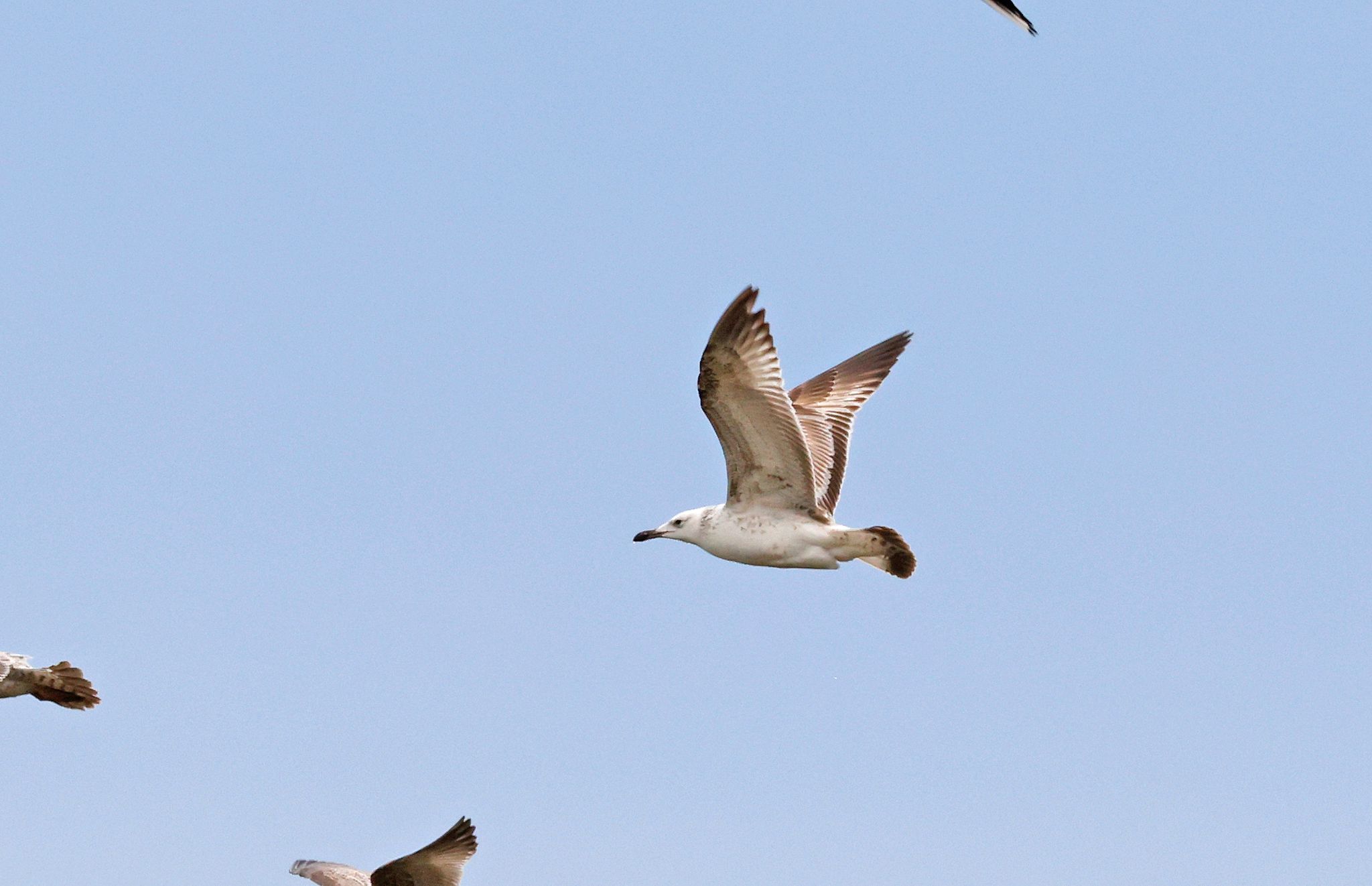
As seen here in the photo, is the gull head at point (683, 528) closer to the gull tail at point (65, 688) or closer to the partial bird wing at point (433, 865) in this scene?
the partial bird wing at point (433, 865)

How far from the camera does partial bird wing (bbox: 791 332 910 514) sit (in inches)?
522

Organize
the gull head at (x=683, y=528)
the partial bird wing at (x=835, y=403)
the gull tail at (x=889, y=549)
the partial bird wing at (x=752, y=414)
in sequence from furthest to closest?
the partial bird wing at (x=835, y=403)
the gull head at (x=683, y=528)
the gull tail at (x=889, y=549)
the partial bird wing at (x=752, y=414)

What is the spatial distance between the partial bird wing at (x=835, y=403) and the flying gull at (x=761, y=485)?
0.15 m

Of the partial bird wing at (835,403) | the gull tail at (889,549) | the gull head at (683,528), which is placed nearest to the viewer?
the gull tail at (889,549)

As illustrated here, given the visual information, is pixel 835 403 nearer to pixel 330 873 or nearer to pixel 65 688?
pixel 330 873

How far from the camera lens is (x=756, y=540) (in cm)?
1211

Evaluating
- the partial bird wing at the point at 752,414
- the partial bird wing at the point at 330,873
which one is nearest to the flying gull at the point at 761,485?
the partial bird wing at the point at 752,414

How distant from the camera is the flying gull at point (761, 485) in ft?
37.4

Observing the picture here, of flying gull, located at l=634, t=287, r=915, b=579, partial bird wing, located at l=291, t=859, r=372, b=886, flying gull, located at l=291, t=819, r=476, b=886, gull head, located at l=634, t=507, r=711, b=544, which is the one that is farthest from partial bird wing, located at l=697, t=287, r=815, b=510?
partial bird wing, located at l=291, t=859, r=372, b=886

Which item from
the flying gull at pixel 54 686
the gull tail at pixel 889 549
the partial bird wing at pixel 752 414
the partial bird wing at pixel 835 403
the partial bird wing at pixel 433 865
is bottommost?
the partial bird wing at pixel 433 865

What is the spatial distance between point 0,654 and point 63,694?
889 mm

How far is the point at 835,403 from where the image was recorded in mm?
14773

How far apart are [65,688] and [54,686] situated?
0.30 ft

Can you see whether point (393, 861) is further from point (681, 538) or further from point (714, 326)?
point (714, 326)
